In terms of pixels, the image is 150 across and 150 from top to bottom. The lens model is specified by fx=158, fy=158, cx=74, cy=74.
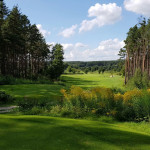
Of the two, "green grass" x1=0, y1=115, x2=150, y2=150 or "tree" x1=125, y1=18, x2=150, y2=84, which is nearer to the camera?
"green grass" x1=0, y1=115, x2=150, y2=150

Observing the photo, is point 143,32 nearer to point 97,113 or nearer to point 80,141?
point 97,113

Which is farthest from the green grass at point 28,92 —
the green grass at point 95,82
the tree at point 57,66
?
the tree at point 57,66

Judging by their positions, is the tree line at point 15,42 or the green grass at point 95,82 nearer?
the tree line at point 15,42

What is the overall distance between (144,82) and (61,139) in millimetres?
26086

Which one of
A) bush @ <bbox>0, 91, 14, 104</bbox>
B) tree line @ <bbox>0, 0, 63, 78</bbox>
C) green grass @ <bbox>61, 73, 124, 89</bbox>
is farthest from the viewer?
→ green grass @ <bbox>61, 73, 124, 89</bbox>

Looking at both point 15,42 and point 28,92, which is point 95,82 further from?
point 28,92

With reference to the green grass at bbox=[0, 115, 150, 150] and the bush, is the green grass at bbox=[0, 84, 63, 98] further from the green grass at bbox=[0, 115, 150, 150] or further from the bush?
the green grass at bbox=[0, 115, 150, 150]

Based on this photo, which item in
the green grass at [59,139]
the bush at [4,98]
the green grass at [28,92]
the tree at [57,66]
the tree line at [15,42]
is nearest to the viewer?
the green grass at [59,139]

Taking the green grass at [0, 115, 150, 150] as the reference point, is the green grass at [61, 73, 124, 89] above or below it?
below

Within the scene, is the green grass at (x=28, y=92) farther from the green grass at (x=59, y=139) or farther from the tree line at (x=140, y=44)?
the tree line at (x=140, y=44)

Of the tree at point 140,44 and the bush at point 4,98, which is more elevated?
the tree at point 140,44

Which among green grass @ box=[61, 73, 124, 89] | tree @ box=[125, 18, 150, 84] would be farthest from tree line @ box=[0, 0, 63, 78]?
tree @ box=[125, 18, 150, 84]

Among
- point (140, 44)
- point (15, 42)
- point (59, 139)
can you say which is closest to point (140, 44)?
point (140, 44)

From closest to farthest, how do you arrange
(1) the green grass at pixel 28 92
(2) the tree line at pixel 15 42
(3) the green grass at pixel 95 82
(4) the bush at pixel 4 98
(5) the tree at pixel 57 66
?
1. (4) the bush at pixel 4 98
2. (1) the green grass at pixel 28 92
3. (2) the tree line at pixel 15 42
4. (3) the green grass at pixel 95 82
5. (5) the tree at pixel 57 66
